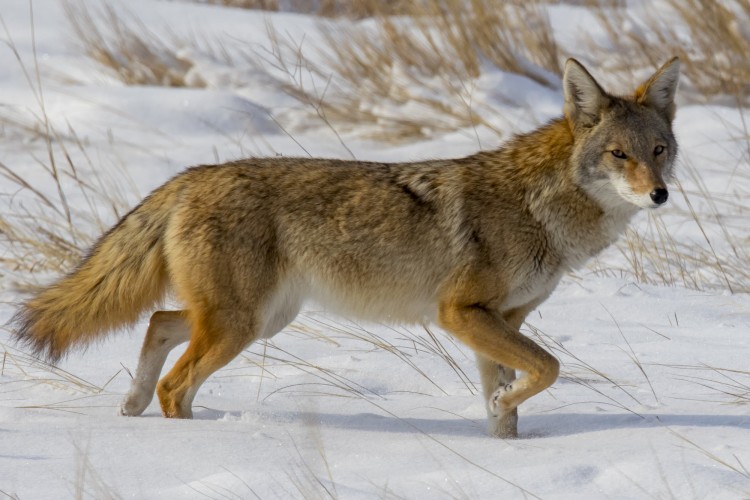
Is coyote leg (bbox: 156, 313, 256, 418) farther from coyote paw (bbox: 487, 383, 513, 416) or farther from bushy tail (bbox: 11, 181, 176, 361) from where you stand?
coyote paw (bbox: 487, 383, 513, 416)

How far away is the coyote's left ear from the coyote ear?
0.72 ft

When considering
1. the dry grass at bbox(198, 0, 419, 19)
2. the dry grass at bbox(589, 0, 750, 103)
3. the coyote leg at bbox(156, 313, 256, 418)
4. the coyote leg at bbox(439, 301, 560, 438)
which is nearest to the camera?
the coyote leg at bbox(439, 301, 560, 438)

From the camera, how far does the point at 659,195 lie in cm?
418

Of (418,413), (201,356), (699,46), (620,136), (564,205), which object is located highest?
(699,46)

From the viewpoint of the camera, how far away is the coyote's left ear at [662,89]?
4.61m

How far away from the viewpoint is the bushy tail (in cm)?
441

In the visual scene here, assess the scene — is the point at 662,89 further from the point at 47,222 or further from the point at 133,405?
the point at 47,222

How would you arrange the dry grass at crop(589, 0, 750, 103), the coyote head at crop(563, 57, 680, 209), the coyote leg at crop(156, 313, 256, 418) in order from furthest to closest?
the dry grass at crop(589, 0, 750, 103) < the coyote head at crop(563, 57, 680, 209) < the coyote leg at crop(156, 313, 256, 418)

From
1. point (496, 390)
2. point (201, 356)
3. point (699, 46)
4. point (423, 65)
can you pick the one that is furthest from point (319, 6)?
point (496, 390)

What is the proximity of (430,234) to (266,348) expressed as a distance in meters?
Result: 1.40

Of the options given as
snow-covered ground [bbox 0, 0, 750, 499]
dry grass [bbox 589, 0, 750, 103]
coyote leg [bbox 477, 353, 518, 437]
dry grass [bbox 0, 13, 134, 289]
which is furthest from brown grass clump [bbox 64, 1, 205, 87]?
coyote leg [bbox 477, 353, 518, 437]

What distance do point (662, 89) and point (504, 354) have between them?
55.2 inches

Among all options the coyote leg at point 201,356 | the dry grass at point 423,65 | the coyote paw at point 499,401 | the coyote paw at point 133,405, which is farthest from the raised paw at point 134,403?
the dry grass at point 423,65

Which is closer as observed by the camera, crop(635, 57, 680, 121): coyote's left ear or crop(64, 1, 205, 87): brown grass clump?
crop(635, 57, 680, 121): coyote's left ear
